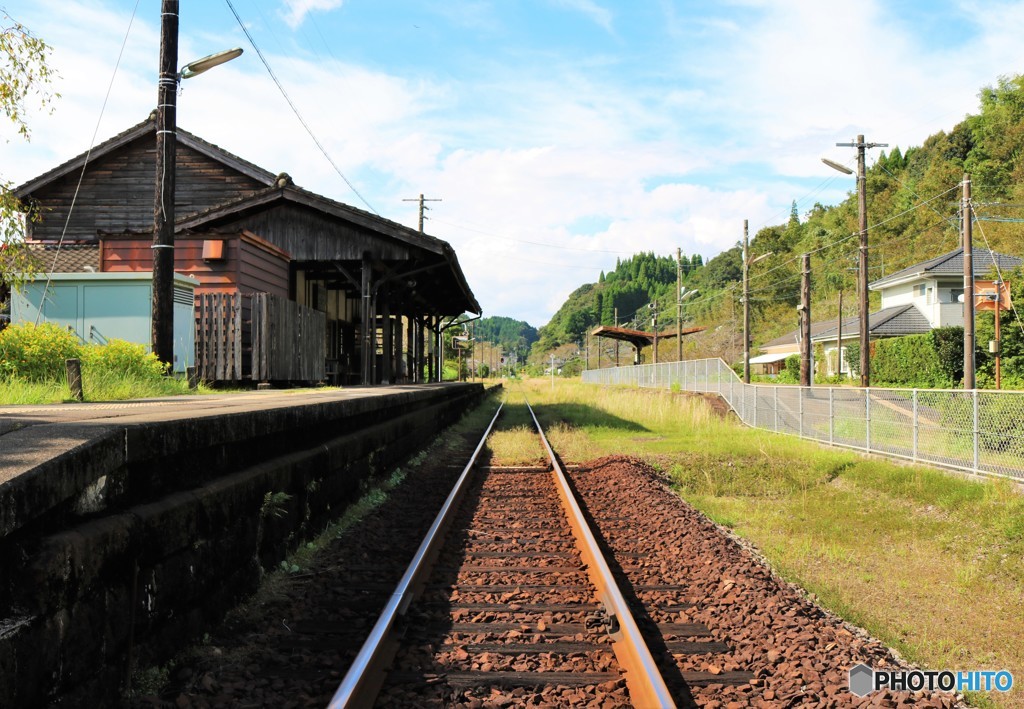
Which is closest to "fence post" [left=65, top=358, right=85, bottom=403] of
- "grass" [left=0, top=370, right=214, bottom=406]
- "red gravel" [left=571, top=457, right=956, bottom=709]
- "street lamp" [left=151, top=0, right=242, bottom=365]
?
"grass" [left=0, top=370, right=214, bottom=406]

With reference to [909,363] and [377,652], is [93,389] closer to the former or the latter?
[377,652]

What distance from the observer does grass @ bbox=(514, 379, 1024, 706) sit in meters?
4.66

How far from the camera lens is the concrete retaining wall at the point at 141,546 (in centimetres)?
254

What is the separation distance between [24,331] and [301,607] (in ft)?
21.3

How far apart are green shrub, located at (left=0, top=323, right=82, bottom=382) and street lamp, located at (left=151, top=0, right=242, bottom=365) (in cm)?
99

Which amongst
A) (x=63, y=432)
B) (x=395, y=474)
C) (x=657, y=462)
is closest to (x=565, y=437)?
(x=657, y=462)

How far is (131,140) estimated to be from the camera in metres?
23.5

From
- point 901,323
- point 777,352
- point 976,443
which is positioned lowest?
point 976,443

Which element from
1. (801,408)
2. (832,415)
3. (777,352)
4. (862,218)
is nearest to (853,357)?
(777,352)

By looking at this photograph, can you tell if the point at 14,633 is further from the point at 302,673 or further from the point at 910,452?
the point at 910,452

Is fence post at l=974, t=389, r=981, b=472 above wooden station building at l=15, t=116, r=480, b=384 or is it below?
below

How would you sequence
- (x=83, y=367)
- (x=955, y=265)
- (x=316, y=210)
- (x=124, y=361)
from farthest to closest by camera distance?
(x=955, y=265)
(x=316, y=210)
(x=124, y=361)
(x=83, y=367)

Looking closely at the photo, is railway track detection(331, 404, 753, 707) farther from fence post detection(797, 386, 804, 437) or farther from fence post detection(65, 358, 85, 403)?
fence post detection(797, 386, 804, 437)

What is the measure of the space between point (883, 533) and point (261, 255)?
1306 cm
